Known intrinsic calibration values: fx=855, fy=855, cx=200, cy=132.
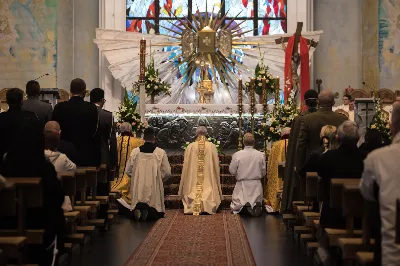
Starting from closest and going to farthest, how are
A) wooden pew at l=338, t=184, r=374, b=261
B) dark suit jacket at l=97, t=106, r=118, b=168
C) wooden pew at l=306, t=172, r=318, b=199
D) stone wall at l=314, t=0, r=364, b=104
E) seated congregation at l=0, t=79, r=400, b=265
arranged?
seated congregation at l=0, t=79, r=400, b=265
wooden pew at l=338, t=184, r=374, b=261
wooden pew at l=306, t=172, r=318, b=199
dark suit jacket at l=97, t=106, r=118, b=168
stone wall at l=314, t=0, r=364, b=104

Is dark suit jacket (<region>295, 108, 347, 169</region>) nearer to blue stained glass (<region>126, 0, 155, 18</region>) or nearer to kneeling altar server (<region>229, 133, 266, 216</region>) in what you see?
kneeling altar server (<region>229, 133, 266, 216</region>)

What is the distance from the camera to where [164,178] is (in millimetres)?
13336

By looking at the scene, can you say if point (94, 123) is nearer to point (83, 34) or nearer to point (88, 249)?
point (88, 249)

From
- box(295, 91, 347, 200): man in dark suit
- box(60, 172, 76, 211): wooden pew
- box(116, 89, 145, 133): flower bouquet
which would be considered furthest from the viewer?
box(116, 89, 145, 133): flower bouquet

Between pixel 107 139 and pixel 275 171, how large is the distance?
387cm

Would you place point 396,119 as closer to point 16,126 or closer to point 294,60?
point 16,126

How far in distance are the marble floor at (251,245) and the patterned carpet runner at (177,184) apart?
1.89 metres

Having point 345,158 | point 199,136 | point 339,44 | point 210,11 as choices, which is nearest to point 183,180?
point 199,136

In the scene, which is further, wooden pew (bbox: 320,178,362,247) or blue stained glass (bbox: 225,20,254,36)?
blue stained glass (bbox: 225,20,254,36)

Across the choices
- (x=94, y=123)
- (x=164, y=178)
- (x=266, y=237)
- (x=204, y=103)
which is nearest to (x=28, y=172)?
(x=94, y=123)

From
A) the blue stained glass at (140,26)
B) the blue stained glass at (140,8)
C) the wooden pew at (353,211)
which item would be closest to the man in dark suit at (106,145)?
the wooden pew at (353,211)

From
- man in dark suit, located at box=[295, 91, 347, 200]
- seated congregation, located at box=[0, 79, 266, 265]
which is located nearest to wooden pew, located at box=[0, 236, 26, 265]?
seated congregation, located at box=[0, 79, 266, 265]

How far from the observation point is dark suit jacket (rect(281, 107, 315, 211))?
33.4 feet

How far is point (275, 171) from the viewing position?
45.8 feet
